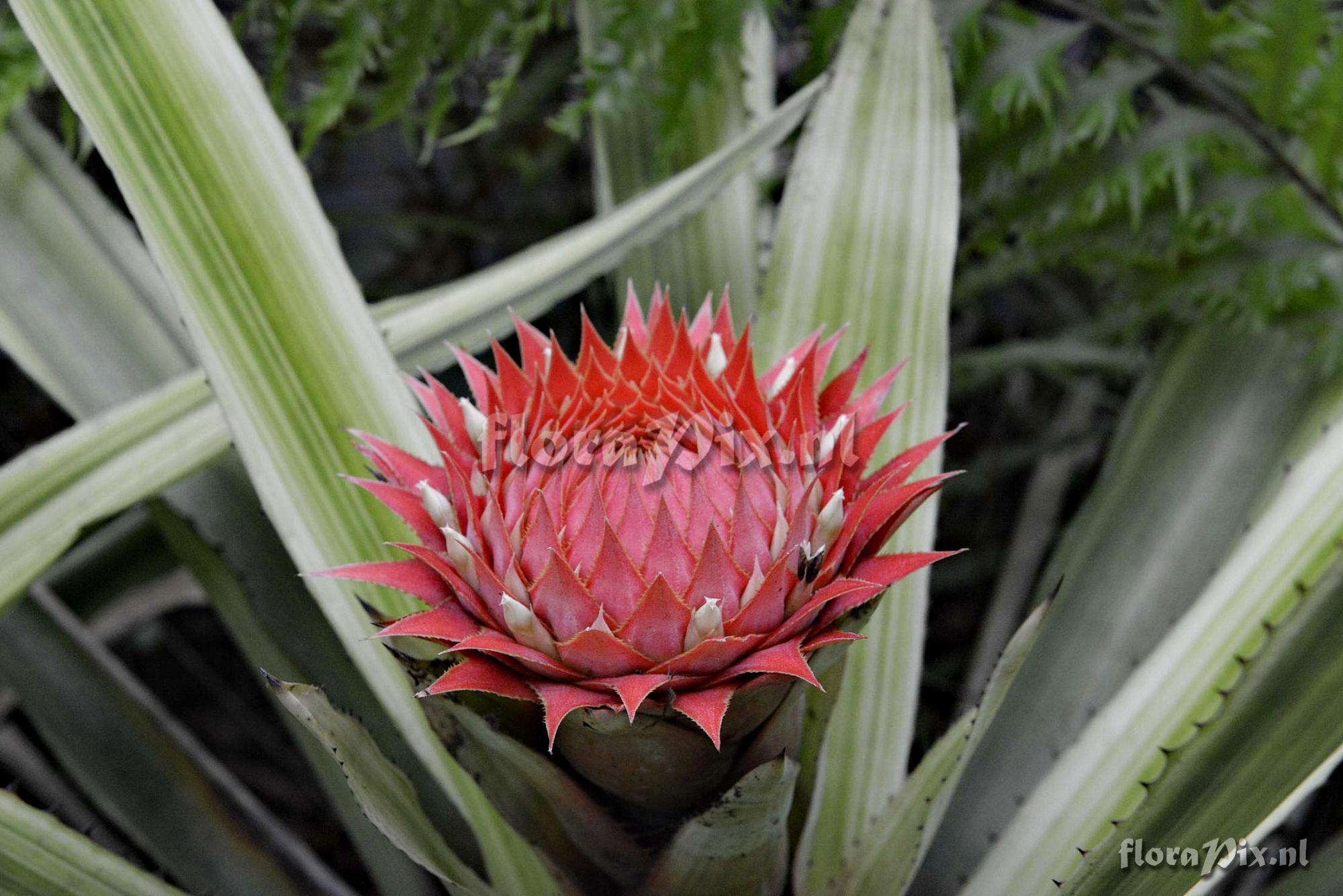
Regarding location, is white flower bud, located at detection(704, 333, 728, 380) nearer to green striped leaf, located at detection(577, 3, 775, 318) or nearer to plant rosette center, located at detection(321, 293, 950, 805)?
plant rosette center, located at detection(321, 293, 950, 805)

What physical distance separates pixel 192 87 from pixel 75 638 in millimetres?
430

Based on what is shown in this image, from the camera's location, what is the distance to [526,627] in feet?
1.39

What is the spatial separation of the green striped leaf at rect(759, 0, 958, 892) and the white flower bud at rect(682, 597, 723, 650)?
322 mm

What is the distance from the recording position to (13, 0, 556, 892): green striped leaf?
582 mm

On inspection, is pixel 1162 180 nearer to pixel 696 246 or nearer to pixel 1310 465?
pixel 1310 465

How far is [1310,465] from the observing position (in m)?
0.64

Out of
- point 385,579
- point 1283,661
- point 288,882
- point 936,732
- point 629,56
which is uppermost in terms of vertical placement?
point 629,56

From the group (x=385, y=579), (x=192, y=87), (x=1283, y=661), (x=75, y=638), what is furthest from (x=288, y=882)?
(x=1283, y=661)

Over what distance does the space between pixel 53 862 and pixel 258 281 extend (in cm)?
34

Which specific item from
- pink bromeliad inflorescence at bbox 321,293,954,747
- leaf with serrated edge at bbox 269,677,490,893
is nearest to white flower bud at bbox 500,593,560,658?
pink bromeliad inflorescence at bbox 321,293,954,747

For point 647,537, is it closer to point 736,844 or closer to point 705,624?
point 705,624

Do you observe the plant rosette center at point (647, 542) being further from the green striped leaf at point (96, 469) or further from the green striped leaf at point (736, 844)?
the green striped leaf at point (96, 469)

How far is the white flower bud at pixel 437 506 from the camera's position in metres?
0.46

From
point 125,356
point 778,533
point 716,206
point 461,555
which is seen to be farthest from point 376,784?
point 716,206
